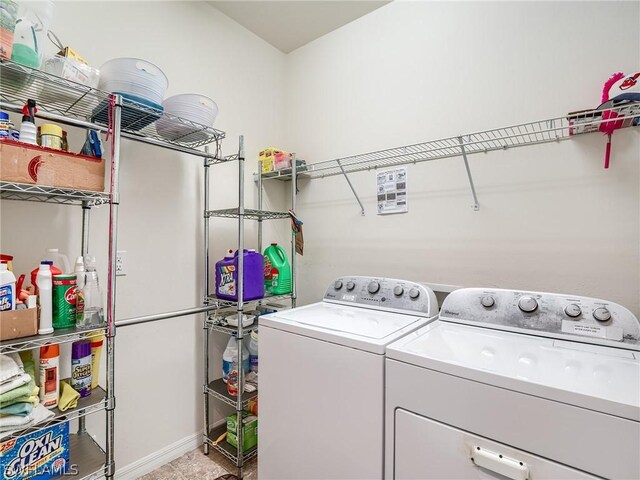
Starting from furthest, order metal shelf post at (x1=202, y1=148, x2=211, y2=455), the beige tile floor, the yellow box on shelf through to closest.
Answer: the yellow box on shelf < metal shelf post at (x1=202, y1=148, x2=211, y2=455) < the beige tile floor

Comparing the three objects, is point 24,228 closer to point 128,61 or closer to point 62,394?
point 62,394

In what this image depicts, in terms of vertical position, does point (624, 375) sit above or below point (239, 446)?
above

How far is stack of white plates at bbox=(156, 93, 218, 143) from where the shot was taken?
5.33ft

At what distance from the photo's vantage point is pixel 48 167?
3.72 ft

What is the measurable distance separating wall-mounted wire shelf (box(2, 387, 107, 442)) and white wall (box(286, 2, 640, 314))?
1.43 meters

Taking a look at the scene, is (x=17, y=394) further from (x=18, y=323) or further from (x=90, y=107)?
(x=90, y=107)

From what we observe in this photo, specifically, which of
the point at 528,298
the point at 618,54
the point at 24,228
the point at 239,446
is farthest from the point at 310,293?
the point at 618,54

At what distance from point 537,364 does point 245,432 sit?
1.62 metres

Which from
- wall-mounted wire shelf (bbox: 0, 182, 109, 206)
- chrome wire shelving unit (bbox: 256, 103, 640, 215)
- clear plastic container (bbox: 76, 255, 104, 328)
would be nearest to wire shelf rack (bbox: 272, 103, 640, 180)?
chrome wire shelving unit (bbox: 256, 103, 640, 215)

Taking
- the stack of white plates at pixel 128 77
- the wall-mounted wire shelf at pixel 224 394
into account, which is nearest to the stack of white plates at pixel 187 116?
the stack of white plates at pixel 128 77

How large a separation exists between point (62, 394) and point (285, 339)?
92cm

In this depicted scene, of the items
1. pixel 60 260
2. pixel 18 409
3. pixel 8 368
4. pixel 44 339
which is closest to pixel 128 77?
pixel 60 260

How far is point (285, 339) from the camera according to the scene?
1.35 meters

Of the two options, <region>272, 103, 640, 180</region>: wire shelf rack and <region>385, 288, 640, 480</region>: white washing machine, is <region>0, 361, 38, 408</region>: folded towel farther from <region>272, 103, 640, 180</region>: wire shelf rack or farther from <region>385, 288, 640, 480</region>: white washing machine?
<region>272, 103, 640, 180</region>: wire shelf rack
